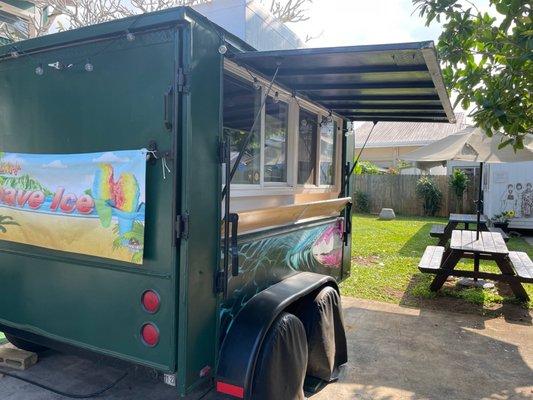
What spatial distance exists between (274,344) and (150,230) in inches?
38.8

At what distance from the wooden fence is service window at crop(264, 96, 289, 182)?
13.8 metres

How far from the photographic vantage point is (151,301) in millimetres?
2322

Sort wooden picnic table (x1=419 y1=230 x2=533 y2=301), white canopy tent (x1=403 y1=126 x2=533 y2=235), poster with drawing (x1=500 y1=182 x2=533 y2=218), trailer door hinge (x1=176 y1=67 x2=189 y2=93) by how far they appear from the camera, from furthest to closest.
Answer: poster with drawing (x1=500 y1=182 x2=533 y2=218) < white canopy tent (x1=403 y1=126 x2=533 y2=235) < wooden picnic table (x1=419 y1=230 x2=533 y2=301) < trailer door hinge (x1=176 y1=67 x2=189 y2=93)

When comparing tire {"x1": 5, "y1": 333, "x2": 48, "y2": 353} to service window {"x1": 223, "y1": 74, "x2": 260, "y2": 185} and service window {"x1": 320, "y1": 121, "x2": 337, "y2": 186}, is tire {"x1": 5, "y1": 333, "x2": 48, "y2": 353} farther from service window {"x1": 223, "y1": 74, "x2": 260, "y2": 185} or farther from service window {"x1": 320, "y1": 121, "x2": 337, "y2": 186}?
service window {"x1": 320, "y1": 121, "x2": 337, "y2": 186}

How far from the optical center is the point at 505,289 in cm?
622

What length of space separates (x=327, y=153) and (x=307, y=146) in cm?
72

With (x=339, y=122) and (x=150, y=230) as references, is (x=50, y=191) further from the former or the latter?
(x=339, y=122)

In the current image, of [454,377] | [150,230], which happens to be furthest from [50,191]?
[454,377]

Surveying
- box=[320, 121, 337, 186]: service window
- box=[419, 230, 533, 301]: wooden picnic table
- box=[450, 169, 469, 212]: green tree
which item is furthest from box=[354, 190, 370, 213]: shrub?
box=[320, 121, 337, 186]: service window

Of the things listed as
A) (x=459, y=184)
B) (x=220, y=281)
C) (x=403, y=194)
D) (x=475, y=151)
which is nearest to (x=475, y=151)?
(x=475, y=151)

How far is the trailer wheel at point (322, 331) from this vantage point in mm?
3119

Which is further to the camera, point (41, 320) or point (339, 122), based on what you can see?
point (339, 122)

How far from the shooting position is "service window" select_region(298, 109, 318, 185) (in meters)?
4.37

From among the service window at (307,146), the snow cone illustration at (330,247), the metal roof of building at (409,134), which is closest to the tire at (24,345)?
the snow cone illustration at (330,247)
